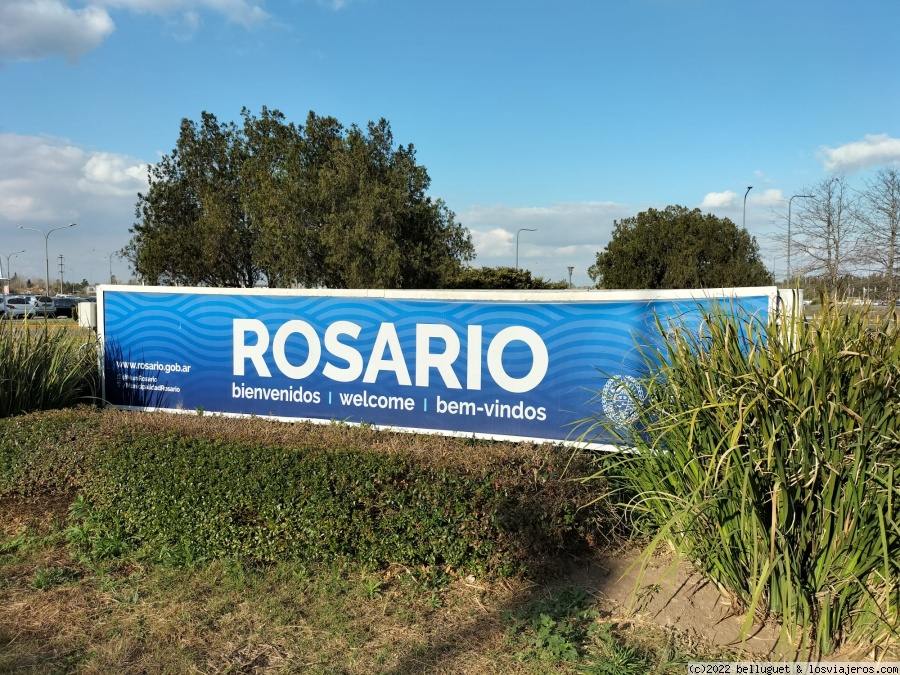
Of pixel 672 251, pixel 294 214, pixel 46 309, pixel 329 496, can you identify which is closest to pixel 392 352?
pixel 329 496

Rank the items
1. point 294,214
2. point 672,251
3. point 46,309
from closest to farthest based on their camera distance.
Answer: point 46,309 < point 294,214 < point 672,251

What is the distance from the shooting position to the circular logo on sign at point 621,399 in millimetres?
4294

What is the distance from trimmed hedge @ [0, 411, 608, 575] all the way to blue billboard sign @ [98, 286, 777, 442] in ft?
1.61

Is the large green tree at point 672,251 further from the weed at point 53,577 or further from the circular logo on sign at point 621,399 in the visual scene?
the weed at point 53,577

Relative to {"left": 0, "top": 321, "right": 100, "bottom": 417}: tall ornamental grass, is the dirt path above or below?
below

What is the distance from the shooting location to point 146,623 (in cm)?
357

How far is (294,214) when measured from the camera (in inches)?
1059

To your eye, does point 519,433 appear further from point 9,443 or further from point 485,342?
point 9,443

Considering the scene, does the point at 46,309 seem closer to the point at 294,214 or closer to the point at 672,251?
the point at 294,214

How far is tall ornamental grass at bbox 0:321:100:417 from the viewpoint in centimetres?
596

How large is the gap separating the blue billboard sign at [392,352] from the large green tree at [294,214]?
65.3 feet

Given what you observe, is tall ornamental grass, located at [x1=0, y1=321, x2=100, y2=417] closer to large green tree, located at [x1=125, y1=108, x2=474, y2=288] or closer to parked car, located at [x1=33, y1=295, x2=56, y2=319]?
parked car, located at [x1=33, y1=295, x2=56, y2=319]

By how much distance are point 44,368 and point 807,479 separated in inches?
253

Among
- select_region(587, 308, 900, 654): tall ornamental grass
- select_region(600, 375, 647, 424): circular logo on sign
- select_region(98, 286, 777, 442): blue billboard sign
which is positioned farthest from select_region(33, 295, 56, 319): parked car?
select_region(587, 308, 900, 654): tall ornamental grass
